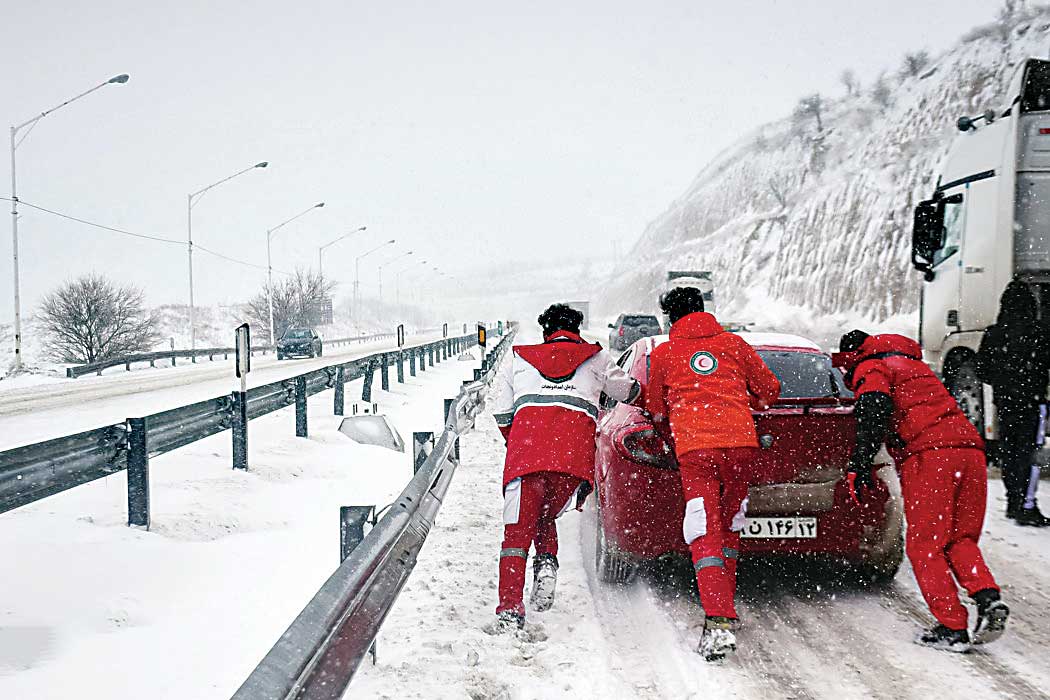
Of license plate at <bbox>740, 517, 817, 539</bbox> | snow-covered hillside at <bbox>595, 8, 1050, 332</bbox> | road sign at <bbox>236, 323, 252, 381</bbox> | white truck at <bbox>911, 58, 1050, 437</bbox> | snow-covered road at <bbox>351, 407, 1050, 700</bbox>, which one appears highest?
snow-covered hillside at <bbox>595, 8, 1050, 332</bbox>

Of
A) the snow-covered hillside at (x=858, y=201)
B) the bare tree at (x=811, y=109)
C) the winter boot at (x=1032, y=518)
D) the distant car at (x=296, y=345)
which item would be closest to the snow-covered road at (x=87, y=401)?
the winter boot at (x=1032, y=518)

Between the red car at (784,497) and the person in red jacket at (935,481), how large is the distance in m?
0.23

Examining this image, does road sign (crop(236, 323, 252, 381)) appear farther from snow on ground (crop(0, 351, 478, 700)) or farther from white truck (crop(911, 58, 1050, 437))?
white truck (crop(911, 58, 1050, 437))

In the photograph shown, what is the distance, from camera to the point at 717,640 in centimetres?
405

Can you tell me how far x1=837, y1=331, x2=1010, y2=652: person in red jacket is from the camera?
4184mm

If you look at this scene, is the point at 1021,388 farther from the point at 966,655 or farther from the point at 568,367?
the point at 568,367

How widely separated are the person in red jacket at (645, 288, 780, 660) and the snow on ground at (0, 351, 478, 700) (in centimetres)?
226

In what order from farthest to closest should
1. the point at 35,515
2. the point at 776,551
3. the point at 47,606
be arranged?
1. the point at 35,515
2. the point at 776,551
3. the point at 47,606

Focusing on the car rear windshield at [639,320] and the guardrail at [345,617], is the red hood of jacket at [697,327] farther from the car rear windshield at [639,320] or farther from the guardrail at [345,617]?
the car rear windshield at [639,320]

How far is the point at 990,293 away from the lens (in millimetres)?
9328

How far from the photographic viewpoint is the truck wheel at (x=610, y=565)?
5.09 meters

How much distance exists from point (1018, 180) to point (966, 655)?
6.75 meters

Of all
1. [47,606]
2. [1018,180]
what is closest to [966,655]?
[47,606]

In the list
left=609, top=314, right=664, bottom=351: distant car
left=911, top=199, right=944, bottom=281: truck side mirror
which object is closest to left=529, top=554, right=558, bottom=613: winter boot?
left=911, top=199, right=944, bottom=281: truck side mirror
